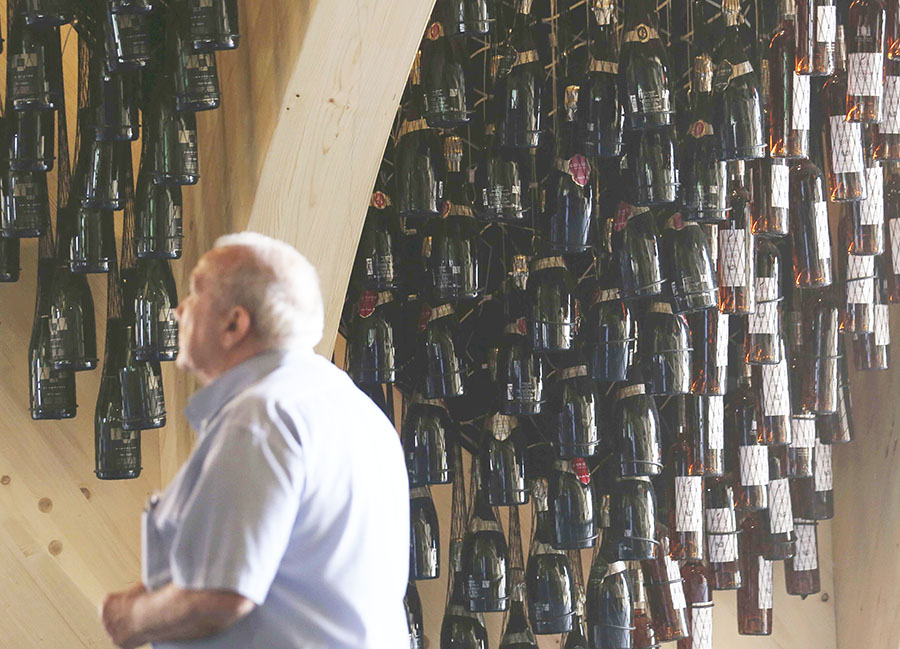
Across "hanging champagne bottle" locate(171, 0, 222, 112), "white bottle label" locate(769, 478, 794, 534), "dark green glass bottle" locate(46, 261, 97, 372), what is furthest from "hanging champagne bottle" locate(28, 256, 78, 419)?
"white bottle label" locate(769, 478, 794, 534)

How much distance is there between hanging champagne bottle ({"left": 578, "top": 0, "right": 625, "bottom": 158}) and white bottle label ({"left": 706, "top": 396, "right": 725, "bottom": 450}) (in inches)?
23.4

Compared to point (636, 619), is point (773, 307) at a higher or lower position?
higher

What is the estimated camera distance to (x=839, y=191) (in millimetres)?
2631

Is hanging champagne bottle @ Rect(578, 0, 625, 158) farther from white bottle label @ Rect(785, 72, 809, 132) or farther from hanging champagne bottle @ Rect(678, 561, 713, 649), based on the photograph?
hanging champagne bottle @ Rect(678, 561, 713, 649)

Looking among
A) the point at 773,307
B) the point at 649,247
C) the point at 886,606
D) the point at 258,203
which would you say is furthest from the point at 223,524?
the point at 886,606

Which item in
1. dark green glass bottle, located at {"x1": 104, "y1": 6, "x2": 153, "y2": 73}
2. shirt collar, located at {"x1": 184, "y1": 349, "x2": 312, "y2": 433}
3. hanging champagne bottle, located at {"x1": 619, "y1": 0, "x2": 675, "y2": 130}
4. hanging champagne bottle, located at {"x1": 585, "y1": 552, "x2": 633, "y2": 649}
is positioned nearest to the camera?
shirt collar, located at {"x1": 184, "y1": 349, "x2": 312, "y2": 433}

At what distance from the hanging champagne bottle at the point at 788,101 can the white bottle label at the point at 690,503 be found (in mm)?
709

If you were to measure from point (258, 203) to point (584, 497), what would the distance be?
0.97m

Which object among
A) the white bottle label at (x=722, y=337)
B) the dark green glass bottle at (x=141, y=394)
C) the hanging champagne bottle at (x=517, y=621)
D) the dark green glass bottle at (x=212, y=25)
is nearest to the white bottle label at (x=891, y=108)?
the white bottle label at (x=722, y=337)

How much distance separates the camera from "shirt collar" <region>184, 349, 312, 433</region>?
4.39 feet

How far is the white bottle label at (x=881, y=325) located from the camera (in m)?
3.04

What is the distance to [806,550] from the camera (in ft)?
10.5

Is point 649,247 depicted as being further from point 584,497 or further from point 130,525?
point 130,525

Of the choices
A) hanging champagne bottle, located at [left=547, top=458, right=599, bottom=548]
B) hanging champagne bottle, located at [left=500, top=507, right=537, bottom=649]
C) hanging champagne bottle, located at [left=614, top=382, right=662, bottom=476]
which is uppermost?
hanging champagne bottle, located at [left=614, top=382, right=662, bottom=476]
